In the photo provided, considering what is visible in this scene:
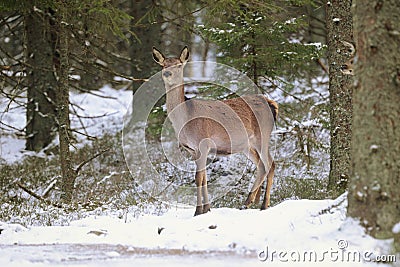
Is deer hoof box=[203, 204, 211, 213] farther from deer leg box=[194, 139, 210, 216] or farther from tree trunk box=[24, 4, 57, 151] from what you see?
tree trunk box=[24, 4, 57, 151]

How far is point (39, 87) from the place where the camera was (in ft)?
50.8

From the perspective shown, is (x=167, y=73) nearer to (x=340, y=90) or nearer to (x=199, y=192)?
(x=199, y=192)

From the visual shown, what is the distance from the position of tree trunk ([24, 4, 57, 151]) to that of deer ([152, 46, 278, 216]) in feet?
19.3

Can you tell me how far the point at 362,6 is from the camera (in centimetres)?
597

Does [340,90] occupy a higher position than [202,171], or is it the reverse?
[340,90]

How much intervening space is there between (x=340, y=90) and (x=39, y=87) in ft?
29.6

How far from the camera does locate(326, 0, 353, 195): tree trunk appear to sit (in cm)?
893

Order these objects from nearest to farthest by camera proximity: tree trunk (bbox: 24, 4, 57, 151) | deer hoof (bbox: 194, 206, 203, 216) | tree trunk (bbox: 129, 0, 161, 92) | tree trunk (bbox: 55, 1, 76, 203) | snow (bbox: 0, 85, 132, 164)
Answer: deer hoof (bbox: 194, 206, 203, 216) → tree trunk (bbox: 55, 1, 76, 203) → tree trunk (bbox: 24, 4, 57, 151) → snow (bbox: 0, 85, 132, 164) → tree trunk (bbox: 129, 0, 161, 92)

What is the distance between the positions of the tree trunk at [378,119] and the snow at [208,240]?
0.31 metres

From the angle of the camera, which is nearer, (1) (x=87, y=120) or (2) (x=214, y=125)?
(2) (x=214, y=125)

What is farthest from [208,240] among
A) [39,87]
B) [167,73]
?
[39,87]

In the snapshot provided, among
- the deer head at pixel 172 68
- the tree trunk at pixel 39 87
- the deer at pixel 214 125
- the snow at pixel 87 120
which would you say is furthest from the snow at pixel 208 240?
the tree trunk at pixel 39 87

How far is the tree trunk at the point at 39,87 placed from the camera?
15.0m

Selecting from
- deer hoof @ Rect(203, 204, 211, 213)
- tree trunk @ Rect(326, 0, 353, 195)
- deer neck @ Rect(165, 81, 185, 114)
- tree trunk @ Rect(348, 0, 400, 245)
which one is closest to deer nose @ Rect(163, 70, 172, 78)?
deer neck @ Rect(165, 81, 185, 114)
